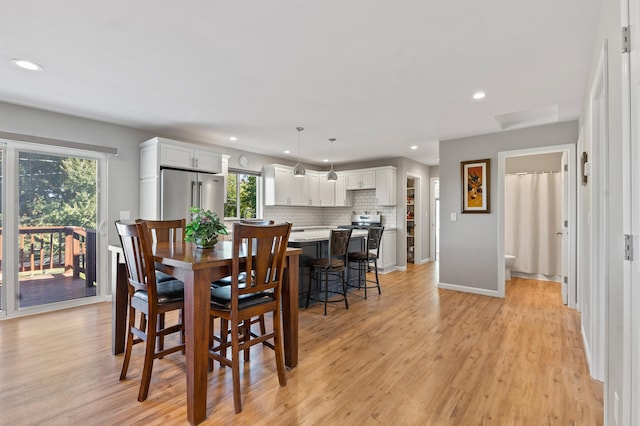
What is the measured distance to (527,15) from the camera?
194 centimetres

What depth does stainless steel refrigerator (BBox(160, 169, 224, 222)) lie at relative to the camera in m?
4.29

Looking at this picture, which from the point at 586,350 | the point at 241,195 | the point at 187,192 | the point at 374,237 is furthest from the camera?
the point at 241,195

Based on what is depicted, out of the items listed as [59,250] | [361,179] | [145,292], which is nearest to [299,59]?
[145,292]

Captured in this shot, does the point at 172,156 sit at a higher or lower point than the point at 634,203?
higher

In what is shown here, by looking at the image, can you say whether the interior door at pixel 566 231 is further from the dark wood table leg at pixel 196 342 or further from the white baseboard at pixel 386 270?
the dark wood table leg at pixel 196 342

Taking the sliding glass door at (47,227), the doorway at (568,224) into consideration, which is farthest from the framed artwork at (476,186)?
the sliding glass door at (47,227)

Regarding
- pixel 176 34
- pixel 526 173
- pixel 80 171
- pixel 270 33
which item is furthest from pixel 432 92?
pixel 80 171

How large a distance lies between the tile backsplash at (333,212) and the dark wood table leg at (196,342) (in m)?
4.61

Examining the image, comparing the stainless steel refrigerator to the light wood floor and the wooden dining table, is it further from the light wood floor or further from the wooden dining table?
the wooden dining table

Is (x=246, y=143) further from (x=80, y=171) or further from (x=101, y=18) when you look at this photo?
(x=101, y=18)

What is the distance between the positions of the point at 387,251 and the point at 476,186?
88.2 inches

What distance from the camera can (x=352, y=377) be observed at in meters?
2.28

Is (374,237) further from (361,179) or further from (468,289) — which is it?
(361,179)

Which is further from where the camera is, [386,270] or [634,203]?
[386,270]
